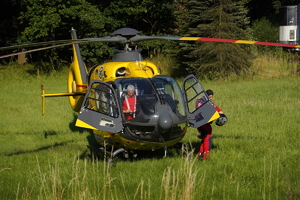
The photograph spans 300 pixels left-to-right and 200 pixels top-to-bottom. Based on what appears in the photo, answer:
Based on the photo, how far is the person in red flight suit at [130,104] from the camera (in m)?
8.35

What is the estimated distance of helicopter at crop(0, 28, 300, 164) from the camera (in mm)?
8117

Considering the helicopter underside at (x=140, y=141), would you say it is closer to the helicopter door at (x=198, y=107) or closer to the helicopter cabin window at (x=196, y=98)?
the helicopter door at (x=198, y=107)

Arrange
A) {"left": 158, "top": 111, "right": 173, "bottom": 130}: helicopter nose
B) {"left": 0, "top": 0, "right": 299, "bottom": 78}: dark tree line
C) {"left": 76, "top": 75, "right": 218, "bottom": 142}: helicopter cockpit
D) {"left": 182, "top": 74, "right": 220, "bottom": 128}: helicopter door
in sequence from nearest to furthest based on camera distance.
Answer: {"left": 158, "top": 111, "right": 173, "bottom": 130}: helicopter nose
{"left": 76, "top": 75, "right": 218, "bottom": 142}: helicopter cockpit
{"left": 182, "top": 74, "right": 220, "bottom": 128}: helicopter door
{"left": 0, "top": 0, "right": 299, "bottom": 78}: dark tree line

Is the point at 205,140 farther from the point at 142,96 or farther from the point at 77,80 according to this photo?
the point at 77,80

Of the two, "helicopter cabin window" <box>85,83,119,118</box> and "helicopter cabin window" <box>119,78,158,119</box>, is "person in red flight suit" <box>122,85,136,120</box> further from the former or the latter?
"helicopter cabin window" <box>85,83,119,118</box>

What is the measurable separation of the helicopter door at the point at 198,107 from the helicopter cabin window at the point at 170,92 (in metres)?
0.23

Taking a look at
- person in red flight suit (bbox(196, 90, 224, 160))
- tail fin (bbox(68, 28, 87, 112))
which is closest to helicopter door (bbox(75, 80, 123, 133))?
person in red flight suit (bbox(196, 90, 224, 160))

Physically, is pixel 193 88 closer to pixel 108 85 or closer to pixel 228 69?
pixel 108 85

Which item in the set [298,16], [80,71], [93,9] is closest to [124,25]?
[93,9]

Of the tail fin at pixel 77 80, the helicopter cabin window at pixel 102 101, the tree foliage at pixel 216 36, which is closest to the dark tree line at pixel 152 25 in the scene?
the tree foliage at pixel 216 36

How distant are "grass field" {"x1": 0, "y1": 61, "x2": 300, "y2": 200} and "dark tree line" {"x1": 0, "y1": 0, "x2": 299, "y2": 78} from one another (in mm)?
2964

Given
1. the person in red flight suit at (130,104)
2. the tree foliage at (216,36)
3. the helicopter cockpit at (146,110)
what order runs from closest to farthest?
1. the helicopter cockpit at (146,110)
2. the person in red flight suit at (130,104)
3. the tree foliage at (216,36)

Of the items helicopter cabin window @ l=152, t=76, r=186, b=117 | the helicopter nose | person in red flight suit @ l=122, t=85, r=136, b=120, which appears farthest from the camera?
helicopter cabin window @ l=152, t=76, r=186, b=117

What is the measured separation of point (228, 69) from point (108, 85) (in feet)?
51.8
